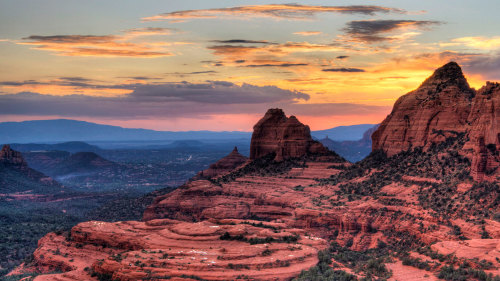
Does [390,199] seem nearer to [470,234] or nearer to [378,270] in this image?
[470,234]

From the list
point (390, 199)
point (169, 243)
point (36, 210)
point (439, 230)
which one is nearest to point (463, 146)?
point (390, 199)

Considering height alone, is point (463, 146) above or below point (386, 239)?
above

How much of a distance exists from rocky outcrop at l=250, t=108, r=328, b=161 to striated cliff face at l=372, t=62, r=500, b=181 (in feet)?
65.9

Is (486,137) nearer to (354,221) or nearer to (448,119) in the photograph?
(448,119)

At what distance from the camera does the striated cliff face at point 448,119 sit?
55.8 metres

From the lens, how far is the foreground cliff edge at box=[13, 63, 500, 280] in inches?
1730

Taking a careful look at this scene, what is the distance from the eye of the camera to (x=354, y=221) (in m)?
61.5

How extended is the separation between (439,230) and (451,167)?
12.5m

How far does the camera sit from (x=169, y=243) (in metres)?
51.9

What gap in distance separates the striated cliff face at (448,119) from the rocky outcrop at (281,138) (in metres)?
20.1

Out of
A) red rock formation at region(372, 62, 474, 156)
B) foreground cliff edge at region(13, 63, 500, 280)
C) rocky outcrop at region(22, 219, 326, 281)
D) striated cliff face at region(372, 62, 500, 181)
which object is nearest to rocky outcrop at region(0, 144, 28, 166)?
foreground cliff edge at region(13, 63, 500, 280)

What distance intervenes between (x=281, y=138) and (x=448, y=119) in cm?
4053

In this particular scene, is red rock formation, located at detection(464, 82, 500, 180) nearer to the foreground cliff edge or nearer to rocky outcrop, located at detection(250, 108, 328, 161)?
the foreground cliff edge

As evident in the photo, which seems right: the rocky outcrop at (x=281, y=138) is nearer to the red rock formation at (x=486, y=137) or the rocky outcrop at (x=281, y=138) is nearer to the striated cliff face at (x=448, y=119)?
the striated cliff face at (x=448, y=119)
